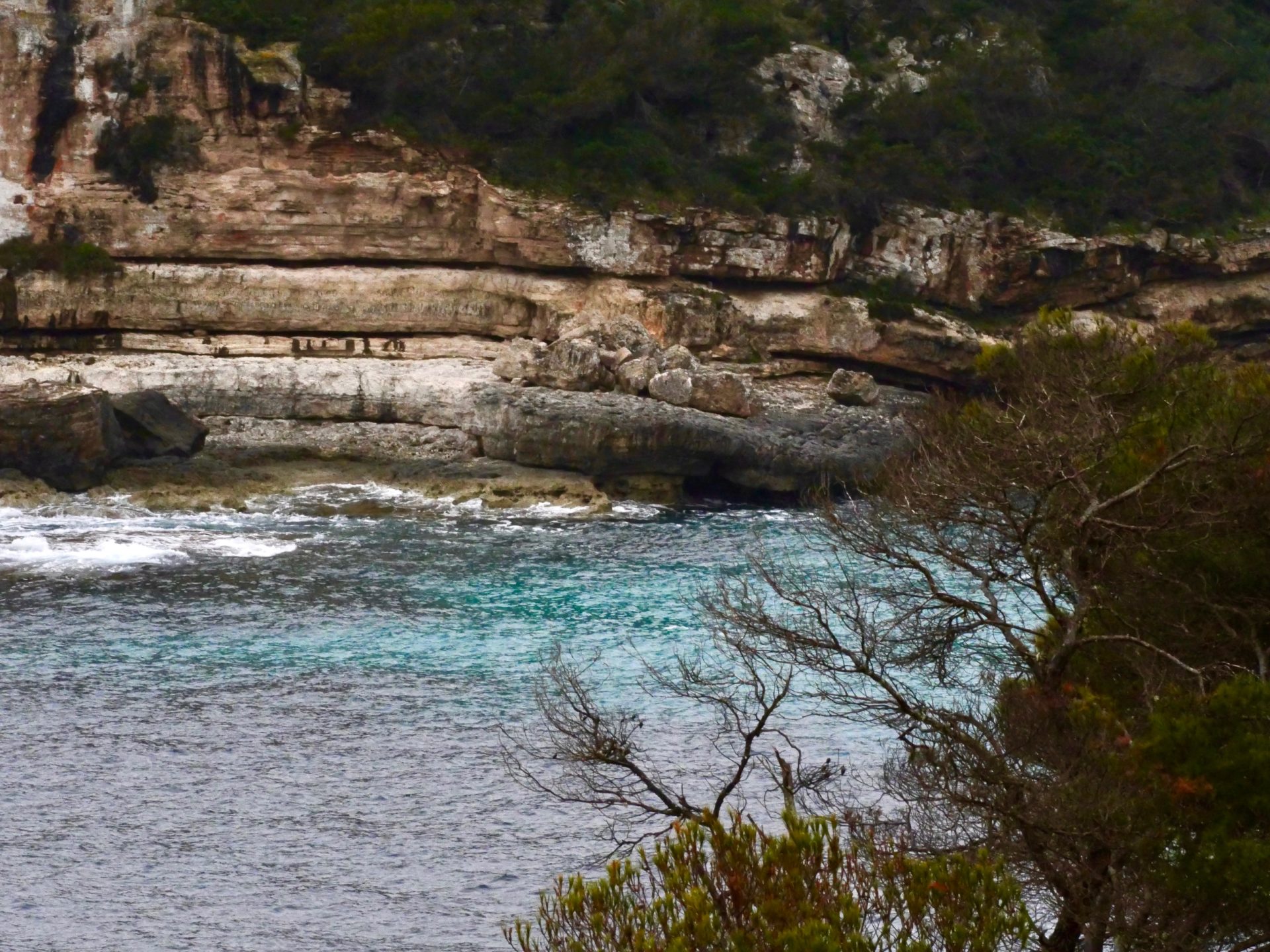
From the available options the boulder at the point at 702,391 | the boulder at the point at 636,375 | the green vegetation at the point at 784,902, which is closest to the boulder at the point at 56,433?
the boulder at the point at 636,375

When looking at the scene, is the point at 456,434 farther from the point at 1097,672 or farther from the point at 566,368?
the point at 1097,672

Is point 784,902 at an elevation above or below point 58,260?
above

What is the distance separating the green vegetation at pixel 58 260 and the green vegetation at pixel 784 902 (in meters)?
41.7

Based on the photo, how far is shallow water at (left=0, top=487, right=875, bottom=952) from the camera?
18797mm

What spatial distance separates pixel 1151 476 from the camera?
1425 centimetres

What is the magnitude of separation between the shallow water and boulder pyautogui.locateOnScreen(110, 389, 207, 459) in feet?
11.2

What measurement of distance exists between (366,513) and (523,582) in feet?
29.0

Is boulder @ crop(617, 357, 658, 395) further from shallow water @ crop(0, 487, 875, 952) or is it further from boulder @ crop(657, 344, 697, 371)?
shallow water @ crop(0, 487, 875, 952)

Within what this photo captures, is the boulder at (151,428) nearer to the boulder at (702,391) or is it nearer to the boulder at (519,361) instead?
the boulder at (519,361)

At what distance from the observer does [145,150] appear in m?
51.2

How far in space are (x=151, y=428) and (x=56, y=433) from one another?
9.57 ft

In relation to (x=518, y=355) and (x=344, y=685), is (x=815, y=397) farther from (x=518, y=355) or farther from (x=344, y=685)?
(x=344, y=685)

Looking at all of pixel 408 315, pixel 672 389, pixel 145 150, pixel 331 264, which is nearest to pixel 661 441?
pixel 672 389

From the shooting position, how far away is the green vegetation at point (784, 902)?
34.6 ft
